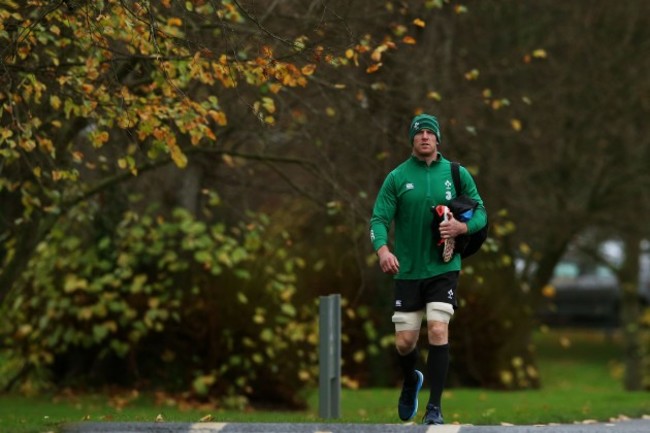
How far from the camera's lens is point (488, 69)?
18828mm

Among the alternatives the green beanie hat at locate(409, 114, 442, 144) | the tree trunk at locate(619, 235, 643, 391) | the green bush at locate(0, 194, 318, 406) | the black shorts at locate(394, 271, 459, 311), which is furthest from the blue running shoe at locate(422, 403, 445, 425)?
the tree trunk at locate(619, 235, 643, 391)

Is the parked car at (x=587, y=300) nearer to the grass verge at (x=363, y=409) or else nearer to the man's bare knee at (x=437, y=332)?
the grass verge at (x=363, y=409)

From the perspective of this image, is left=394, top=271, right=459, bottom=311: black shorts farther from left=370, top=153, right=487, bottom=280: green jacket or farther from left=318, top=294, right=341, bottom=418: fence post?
left=318, top=294, right=341, bottom=418: fence post

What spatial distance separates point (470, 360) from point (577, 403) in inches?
188

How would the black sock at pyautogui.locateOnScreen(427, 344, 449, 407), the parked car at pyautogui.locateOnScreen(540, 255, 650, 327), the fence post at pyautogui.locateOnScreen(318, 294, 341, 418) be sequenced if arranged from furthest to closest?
1. the parked car at pyautogui.locateOnScreen(540, 255, 650, 327)
2. the fence post at pyautogui.locateOnScreen(318, 294, 341, 418)
3. the black sock at pyautogui.locateOnScreen(427, 344, 449, 407)

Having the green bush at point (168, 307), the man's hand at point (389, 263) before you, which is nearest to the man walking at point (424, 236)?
the man's hand at point (389, 263)

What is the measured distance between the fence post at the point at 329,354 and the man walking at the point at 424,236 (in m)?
0.76

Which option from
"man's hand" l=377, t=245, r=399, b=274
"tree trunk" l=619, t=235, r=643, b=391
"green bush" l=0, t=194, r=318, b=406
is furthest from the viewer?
"tree trunk" l=619, t=235, r=643, b=391

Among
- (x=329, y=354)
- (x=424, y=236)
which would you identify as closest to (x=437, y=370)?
(x=424, y=236)

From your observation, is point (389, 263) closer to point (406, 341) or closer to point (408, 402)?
point (406, 341)

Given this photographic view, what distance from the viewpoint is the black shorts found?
28.1 ft

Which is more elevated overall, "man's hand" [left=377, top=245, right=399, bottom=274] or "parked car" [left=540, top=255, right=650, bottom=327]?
"parked car" [left=540, top=255, right=650, bottom=327]

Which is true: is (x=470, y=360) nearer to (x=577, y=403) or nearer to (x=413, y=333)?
(x=577, y=403)

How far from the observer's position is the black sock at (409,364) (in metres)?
8.97
